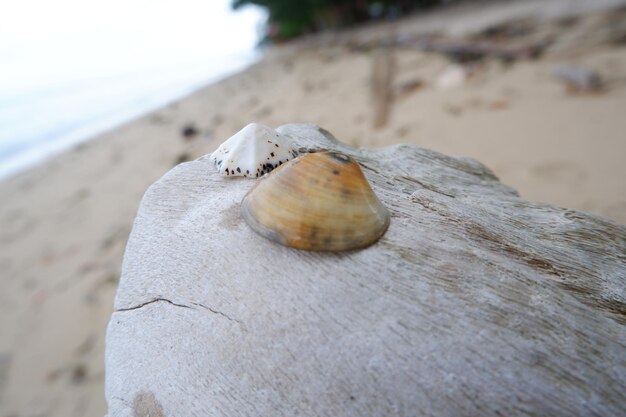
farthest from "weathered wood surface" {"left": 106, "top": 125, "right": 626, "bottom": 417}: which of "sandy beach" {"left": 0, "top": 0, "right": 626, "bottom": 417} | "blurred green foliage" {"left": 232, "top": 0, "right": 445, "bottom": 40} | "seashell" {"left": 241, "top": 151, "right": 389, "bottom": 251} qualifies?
"blurred green foliage" {"left": 232, "top": 0, "right": 445, "bottom": 40}

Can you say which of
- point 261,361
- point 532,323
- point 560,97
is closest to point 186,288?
point 261,361

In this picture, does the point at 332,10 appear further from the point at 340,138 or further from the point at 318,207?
the point at 318,207

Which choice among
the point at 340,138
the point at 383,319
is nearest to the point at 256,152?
the point at 383,319

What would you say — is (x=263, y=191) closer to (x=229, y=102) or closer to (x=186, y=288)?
(x=186, y=288)

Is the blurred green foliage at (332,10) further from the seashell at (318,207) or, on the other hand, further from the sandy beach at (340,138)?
the seashell at (318,207)

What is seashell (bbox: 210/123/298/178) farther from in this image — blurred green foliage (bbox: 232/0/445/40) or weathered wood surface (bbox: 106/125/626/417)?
blurred green foliage (bbox: 232/0/445/40)
